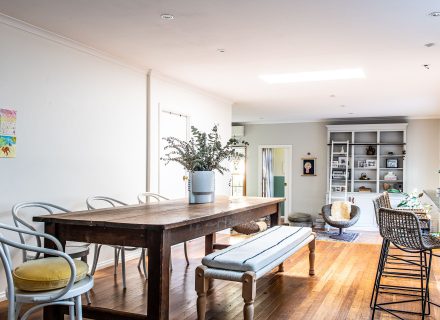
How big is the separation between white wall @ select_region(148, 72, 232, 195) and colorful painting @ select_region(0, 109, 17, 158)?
2049 mm

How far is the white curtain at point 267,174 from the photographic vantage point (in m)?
11.1

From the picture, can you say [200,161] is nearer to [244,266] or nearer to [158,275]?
[244,266]

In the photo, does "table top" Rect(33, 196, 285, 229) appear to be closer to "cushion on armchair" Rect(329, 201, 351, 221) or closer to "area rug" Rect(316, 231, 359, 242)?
"area rug" Rect(316, 231, 359, 242)

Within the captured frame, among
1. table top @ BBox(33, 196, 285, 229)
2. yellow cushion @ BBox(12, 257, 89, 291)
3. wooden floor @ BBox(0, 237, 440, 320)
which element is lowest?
wooden floor @ BBox(0, 237, 440, 320)

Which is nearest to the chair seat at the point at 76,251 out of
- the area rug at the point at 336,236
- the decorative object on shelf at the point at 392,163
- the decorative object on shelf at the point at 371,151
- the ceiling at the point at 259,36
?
the ceiling at the point at 259,36

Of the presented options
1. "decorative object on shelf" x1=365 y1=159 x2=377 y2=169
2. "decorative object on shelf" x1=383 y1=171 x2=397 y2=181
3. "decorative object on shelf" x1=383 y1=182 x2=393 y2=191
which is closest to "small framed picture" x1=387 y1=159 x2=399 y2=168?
"decorative object on shelf" x1=383 y1=171 x2=397 y2=181

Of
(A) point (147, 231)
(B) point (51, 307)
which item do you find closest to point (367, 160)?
(A) point (147, 231)

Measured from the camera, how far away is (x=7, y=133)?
147 inches

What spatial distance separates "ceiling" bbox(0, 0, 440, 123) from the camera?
11.1 feet

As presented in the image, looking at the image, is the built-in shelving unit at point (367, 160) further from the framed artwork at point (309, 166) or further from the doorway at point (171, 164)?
the doorway at point (171, 164)

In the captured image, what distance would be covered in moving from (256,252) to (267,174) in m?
7.91

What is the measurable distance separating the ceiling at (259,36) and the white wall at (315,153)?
3366mm

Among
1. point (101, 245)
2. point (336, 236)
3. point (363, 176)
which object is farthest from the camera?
point (363, 176)

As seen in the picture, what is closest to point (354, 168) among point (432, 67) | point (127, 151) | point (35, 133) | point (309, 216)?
point (309, 216)
